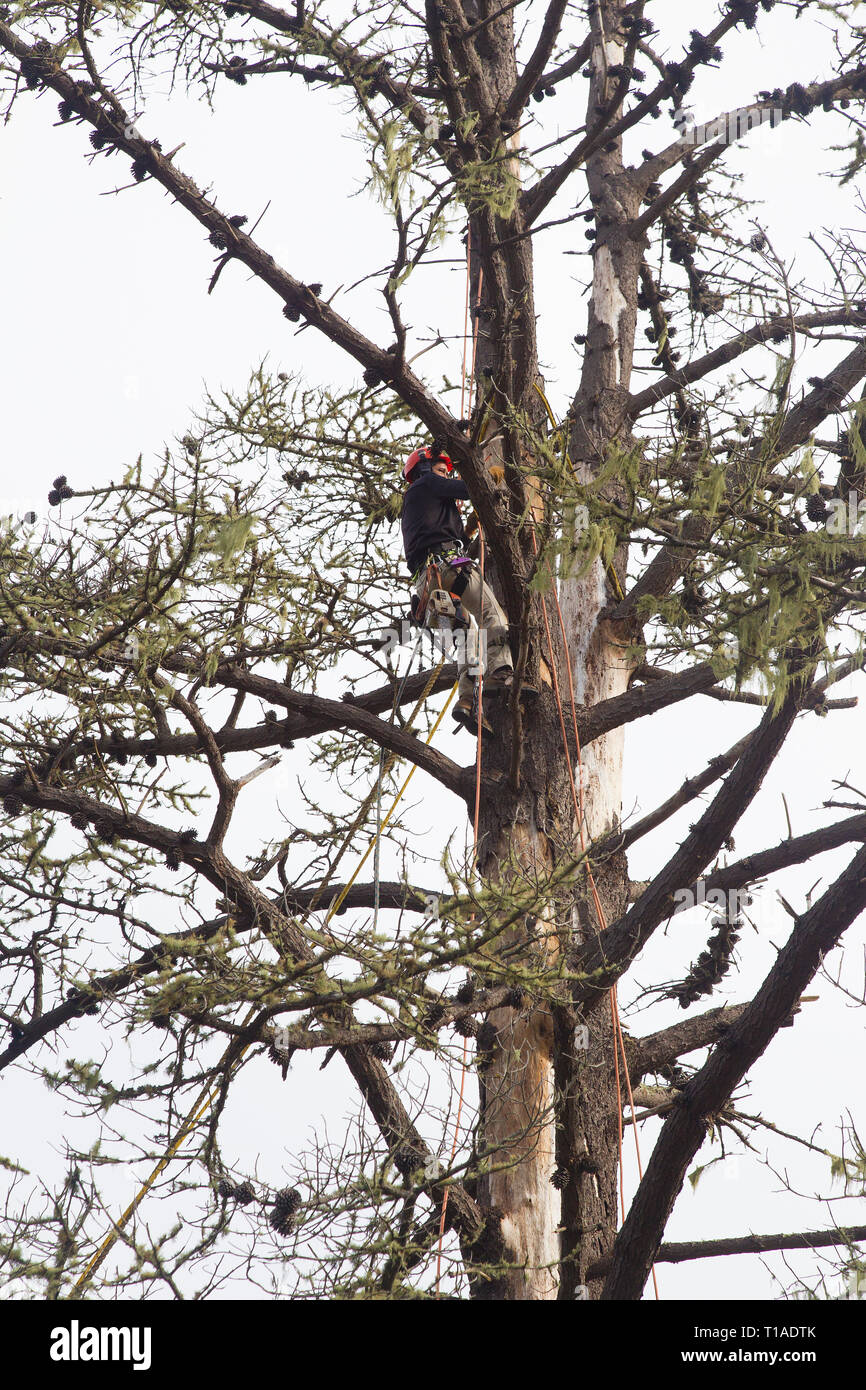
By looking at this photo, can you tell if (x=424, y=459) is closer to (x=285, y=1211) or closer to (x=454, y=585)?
(x=454, y=585)

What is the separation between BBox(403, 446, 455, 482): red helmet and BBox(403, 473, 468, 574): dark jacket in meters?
0.14

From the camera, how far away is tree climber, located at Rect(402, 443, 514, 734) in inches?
232

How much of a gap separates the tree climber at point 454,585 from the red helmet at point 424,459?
0.09 ft

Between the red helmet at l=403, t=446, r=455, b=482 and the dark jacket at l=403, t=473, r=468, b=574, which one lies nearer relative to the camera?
the dark jacket at l=403, t=473, r=468, b=574

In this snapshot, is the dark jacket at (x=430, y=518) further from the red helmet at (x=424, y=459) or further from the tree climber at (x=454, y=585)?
the red helmet at (x=424, y=459)

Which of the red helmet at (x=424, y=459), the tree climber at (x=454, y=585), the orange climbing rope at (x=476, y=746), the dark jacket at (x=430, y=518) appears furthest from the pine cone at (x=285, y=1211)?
the red helmet at (x=424, y=459)

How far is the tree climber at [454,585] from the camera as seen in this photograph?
590cm

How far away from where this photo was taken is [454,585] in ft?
19.7

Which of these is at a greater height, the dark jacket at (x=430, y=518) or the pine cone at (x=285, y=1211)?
the dark jacket at (x=430, y=518)

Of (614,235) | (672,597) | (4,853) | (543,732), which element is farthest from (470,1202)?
(614,235)

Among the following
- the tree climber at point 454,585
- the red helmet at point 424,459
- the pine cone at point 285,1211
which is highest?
the red helmet at point 424,459

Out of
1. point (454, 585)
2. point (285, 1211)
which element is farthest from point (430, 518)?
point (285, 1211)

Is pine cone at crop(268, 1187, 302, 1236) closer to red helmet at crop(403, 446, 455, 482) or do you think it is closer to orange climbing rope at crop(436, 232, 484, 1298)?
orange climbing rope at crop(436, 232, 484, 1298)

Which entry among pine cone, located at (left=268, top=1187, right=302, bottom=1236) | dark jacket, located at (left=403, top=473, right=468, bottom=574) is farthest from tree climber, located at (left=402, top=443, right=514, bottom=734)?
pine cone, located at (left=268, top=1187, right=302, bottom=1236)
